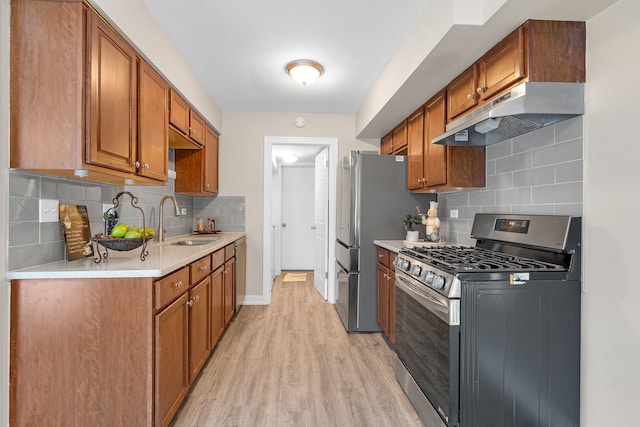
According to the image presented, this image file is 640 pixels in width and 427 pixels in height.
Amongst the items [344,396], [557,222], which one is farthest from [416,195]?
[344,396]

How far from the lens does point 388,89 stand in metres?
2.68

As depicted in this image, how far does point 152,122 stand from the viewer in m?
2.15

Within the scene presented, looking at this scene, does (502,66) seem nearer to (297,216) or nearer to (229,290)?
(229,290)

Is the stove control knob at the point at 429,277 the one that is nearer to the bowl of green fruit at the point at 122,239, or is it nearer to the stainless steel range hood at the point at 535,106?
the stainless steel range hood at the point at 535,106

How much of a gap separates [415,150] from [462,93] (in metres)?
0.80

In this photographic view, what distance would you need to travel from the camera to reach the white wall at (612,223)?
4.41ft

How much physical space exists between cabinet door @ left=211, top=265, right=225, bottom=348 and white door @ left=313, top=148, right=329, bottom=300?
1625 mm

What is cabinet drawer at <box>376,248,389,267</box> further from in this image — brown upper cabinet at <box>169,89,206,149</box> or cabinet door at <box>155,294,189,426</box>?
brown upper cabinet at <box>169,89,206,149</box>

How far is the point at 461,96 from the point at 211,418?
2495 millimetres

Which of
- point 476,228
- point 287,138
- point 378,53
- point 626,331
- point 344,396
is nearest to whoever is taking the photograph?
point 626,331

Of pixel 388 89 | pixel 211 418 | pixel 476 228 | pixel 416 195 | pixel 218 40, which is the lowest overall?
pixel 211 418

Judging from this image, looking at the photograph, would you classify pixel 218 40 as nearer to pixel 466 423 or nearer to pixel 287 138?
pixel 287 138

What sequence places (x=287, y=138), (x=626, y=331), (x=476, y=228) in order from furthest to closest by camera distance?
(x=287, y=138) → (x=476, y=228) → (x=626, y=331)

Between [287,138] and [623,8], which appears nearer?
[623,8]
